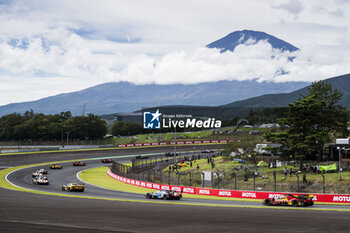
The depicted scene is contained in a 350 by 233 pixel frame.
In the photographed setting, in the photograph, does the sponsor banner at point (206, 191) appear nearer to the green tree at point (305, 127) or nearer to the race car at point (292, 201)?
the race car at point (292, 201)

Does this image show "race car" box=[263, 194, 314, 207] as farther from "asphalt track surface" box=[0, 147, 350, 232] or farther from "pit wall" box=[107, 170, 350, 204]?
"pit wall" box=[107, 170, 350, 204]

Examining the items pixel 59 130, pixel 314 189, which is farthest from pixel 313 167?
pixel 59 130

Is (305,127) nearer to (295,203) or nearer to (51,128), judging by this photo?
(295,203)

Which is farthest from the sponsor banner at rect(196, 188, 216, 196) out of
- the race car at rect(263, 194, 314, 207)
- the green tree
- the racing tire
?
the green tree

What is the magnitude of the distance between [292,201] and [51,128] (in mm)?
138078

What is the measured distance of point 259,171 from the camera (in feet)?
198

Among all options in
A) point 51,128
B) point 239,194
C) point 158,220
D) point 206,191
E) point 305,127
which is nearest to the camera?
point 158,220

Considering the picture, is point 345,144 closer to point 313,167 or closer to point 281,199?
point 313,167

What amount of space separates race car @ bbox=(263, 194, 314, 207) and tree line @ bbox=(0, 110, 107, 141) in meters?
131

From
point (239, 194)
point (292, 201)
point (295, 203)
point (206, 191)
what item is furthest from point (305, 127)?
point (295, 203)

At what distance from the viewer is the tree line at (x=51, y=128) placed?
163 metres

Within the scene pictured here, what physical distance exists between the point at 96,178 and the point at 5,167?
23.1 metres

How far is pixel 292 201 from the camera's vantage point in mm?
37906

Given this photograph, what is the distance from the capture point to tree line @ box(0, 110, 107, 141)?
536 ft
